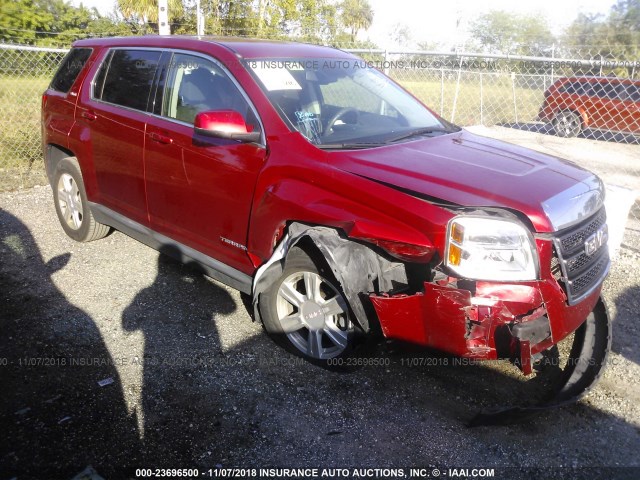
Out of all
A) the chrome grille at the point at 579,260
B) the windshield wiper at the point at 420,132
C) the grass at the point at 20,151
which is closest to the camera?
the chrome grille at the point at 579,260

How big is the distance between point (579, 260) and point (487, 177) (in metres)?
0.67

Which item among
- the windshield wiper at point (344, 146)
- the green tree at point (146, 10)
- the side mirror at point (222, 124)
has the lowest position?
the windshield wiper at point (344, 146)

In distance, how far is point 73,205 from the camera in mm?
5266

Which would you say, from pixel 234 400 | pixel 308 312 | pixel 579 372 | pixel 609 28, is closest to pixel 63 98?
pixel 308 312

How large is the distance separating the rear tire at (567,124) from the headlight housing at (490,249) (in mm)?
11898

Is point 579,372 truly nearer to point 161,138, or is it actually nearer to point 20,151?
point 161,138

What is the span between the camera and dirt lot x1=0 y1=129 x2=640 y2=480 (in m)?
2.66

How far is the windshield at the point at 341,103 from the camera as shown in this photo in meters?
3.42

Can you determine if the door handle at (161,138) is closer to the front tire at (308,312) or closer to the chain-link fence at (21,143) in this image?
the front tire at (308,312)

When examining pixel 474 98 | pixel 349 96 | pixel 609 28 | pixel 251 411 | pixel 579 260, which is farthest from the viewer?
pixel 609 28

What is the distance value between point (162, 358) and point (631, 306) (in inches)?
144

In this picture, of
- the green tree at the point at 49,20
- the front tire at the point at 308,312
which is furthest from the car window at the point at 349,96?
the green tree at the point at 49,20

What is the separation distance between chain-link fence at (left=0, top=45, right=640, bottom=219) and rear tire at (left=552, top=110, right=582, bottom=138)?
23mm

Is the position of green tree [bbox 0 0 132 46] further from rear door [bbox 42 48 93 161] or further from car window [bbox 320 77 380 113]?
car window [bbox 320 77 380 113]
